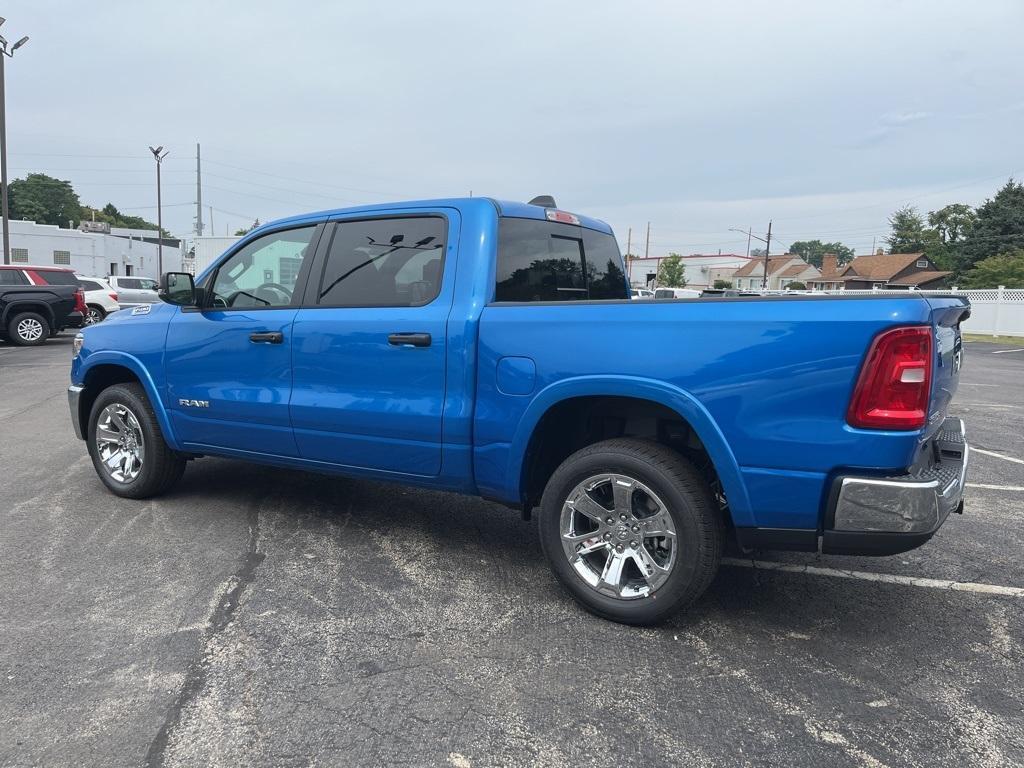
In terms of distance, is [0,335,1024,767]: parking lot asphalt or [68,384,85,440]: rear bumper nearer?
[0,335,1024,767]: parking lot asphalt

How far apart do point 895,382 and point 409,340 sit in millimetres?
2112

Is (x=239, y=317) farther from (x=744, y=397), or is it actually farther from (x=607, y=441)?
(x=744, y=397)

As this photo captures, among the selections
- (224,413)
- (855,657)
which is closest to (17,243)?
(224,413)

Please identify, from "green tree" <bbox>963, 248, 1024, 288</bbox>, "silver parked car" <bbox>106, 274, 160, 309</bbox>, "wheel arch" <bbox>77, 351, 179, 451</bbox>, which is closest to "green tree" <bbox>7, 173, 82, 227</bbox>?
"silver parked car" <bbox>106, 274, 160, 309</bbox>

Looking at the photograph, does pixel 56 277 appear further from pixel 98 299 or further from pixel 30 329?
pixel 98 299

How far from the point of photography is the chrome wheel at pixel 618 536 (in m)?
3.14

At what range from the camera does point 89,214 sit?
107m

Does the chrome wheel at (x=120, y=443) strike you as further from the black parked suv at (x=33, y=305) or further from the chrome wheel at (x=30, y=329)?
the chrome wheel at (x=30, y=329)

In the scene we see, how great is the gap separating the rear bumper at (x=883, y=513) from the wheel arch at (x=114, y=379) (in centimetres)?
388

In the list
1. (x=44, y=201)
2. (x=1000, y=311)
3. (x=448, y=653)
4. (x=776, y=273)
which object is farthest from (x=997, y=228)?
(x=44, y=201)

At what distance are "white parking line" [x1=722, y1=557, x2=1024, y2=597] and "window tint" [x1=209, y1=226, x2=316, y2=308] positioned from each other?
293cm

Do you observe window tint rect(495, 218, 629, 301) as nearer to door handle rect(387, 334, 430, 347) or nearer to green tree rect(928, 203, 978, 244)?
door handle rect(387, 334, 430, 347)

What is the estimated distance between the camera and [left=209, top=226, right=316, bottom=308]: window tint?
430cm

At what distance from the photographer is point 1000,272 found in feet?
153
